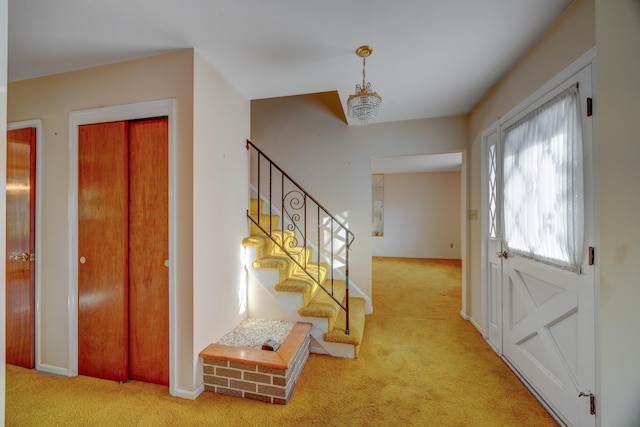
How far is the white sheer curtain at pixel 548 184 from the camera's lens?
60.0 inches

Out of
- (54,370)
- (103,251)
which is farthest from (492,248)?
(54,370)

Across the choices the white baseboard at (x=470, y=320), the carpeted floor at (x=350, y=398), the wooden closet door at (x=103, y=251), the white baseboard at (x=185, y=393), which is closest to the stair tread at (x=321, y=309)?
the carpeted floor at (x=350, y=398)

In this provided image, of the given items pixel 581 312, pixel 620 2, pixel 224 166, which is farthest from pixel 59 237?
pixel 620 2

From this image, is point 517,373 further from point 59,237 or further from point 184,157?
point 59,237

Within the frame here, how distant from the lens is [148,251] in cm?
203

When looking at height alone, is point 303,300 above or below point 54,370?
above

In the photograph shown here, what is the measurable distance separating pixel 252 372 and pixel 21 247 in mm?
2399

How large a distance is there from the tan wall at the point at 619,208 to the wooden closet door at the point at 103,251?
3.23 meters

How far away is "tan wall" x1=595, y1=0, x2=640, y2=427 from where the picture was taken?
4.42ft

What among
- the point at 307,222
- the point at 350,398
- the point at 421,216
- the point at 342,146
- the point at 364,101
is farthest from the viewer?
the point at 421,216

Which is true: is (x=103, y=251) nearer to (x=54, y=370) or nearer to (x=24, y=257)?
(x=24, y=257)

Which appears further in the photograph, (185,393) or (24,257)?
(24,257)

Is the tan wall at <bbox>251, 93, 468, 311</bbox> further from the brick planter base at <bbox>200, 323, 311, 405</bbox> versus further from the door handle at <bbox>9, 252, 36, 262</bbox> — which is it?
the door handle at <bbox>9, 252, 36, 262</bbox>

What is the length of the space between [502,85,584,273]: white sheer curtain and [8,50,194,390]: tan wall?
2.56m
